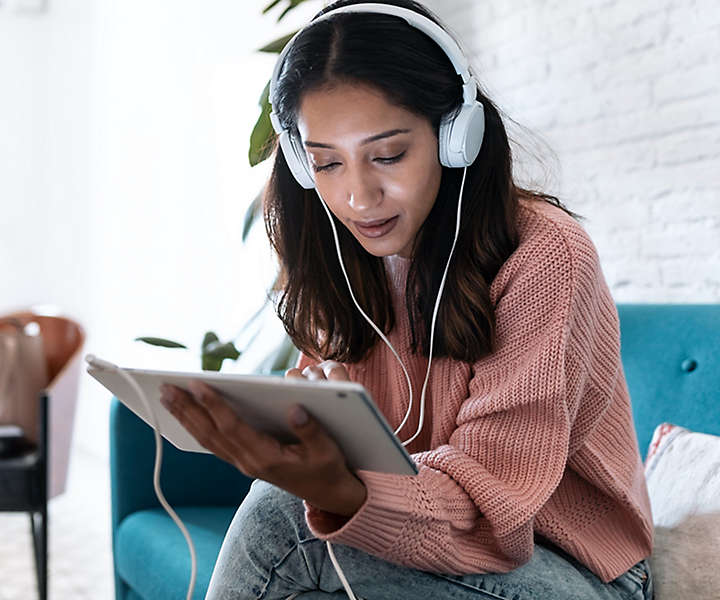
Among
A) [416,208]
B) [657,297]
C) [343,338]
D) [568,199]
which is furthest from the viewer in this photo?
[568,199]

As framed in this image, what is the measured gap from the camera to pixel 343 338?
4.04ft

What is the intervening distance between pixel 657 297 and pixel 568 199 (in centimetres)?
31

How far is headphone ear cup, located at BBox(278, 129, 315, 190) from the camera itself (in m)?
1.12

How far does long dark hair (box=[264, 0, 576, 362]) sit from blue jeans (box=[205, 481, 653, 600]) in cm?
25

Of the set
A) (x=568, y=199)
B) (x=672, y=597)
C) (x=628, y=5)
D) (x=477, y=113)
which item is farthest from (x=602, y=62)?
(x=672, y=597)

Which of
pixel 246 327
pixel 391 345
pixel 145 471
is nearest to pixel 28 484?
pixel 145 471

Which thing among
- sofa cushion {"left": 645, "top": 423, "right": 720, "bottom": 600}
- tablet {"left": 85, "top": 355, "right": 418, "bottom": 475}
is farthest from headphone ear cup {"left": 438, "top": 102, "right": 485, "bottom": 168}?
sofa cushion {"left": 645, "top": 423, "right": 720, "bottom": 600}

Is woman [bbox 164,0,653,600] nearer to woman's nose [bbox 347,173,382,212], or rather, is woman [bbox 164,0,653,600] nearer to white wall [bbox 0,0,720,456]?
woman's nose [bbox 347,173,382,212]

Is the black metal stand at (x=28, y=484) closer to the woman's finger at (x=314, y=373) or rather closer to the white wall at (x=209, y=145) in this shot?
the white wall at (x=209, y=145)

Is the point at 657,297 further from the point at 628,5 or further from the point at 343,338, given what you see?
the point at 343,338

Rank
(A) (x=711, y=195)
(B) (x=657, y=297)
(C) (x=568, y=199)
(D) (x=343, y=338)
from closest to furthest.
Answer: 1. (D) (x=343, y=338)
2. (A) (x=711, y=195)
3. (B) (x=657, y=297)
4. (C) (x=568, y=199)

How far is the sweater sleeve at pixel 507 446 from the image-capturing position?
0.92 m

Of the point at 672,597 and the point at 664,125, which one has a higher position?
the point at 664,125

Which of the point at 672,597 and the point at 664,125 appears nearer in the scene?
the point at 672,597
